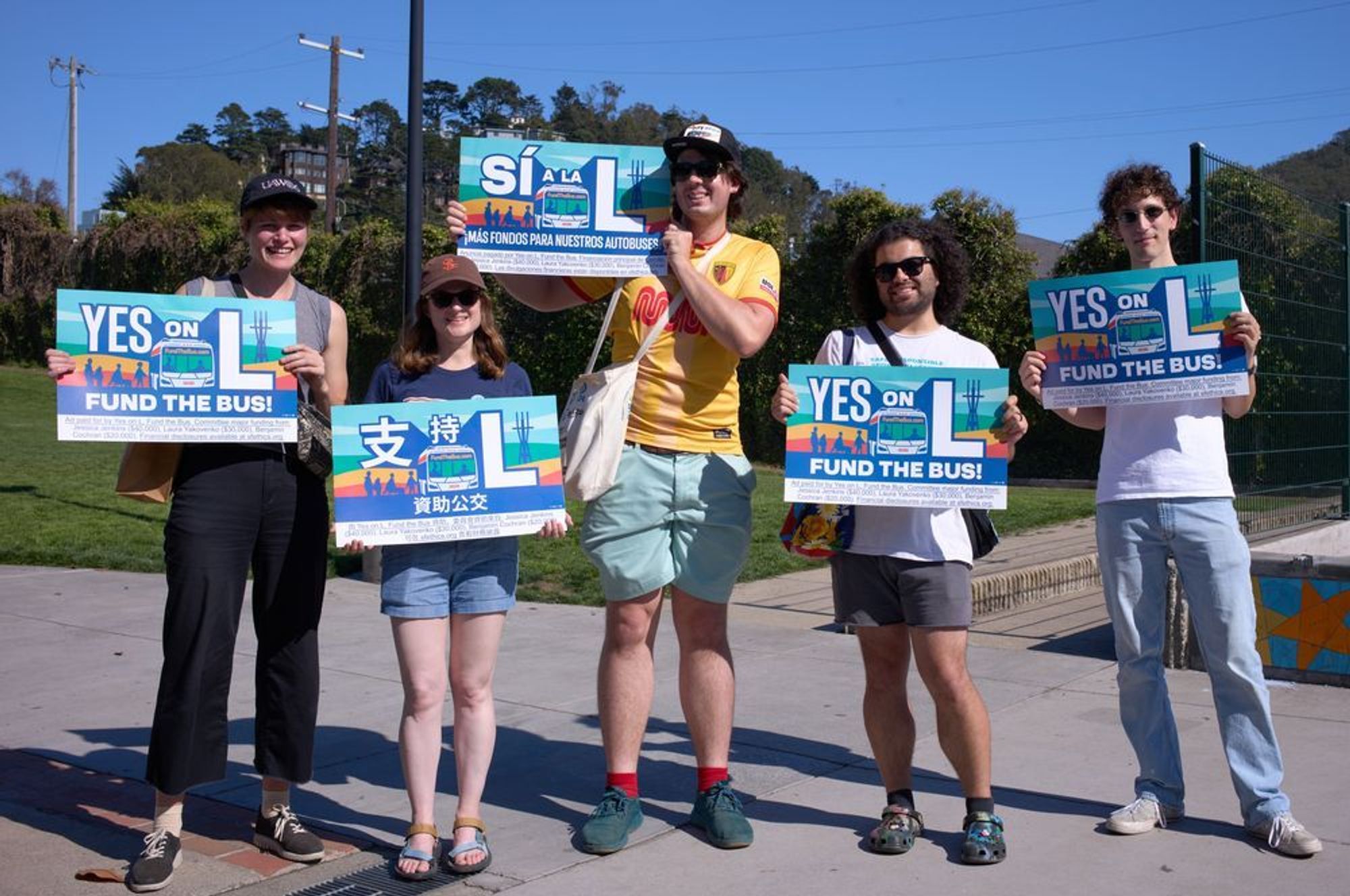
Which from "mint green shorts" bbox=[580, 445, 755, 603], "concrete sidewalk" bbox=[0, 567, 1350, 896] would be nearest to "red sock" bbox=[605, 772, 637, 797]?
"concrete sidewalk" bbox=[0, 567, 1350, 896]

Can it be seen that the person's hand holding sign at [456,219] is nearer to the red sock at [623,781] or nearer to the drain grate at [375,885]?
the red sock at [623,781]

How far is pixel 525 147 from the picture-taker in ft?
14.7

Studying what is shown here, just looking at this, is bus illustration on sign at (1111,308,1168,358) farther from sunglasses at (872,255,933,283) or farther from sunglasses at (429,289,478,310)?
sunglasses at (429,289,478,310)

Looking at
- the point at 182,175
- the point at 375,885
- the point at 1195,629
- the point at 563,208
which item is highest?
the point at 182,175

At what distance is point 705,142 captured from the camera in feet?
13.8

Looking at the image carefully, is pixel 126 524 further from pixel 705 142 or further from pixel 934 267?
pixel 934 267

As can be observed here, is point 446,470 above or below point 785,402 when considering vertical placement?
below

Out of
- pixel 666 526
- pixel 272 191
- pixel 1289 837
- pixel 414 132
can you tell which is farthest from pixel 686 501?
pixel 414 132

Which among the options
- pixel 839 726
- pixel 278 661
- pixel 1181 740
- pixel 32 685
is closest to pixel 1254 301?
pixel 1181 740

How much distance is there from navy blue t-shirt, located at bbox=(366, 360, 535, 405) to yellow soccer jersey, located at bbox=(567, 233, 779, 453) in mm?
390

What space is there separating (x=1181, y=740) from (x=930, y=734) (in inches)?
39.6

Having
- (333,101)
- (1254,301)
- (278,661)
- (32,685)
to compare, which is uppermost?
(333,101)

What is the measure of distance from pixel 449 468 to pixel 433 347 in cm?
44

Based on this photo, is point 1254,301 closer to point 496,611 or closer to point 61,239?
point 496,611
